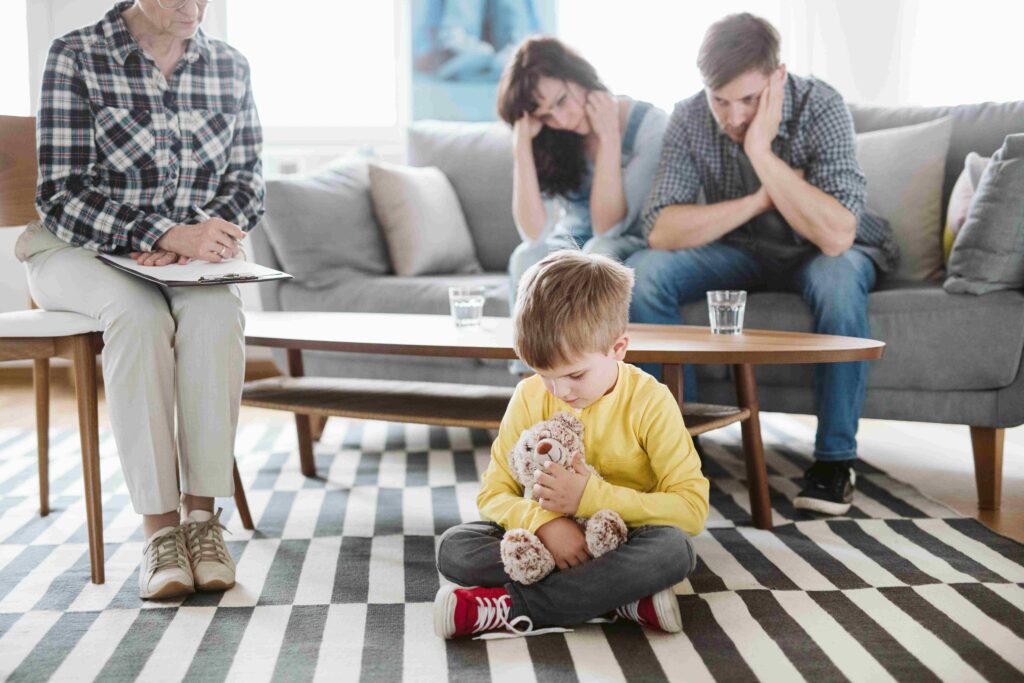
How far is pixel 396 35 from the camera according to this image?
3961 mm

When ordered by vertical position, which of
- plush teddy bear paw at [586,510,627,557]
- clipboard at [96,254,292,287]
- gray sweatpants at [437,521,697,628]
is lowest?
gray sweatpants at [437,521,697,628]

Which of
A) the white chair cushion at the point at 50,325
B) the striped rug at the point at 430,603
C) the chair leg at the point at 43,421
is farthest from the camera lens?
the chair leg at the point at 43,421

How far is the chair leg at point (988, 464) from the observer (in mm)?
2002

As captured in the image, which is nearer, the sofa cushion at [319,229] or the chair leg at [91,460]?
the chair leg at [91,460]

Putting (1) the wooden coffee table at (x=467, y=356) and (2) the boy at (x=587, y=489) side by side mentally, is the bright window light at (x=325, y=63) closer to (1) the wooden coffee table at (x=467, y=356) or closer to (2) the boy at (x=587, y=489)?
Answer: (1) the wooden coffee table at (x=467, y=356)

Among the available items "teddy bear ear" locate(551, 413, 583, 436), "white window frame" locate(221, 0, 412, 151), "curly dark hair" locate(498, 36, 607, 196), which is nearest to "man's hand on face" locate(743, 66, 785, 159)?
"curly dark hair" locate(498, 36, 607, 196)

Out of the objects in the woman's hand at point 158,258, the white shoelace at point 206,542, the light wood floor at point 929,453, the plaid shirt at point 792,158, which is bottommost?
the light wood floor at point 929,453

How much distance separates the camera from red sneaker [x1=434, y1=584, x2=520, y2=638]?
131 centimetres

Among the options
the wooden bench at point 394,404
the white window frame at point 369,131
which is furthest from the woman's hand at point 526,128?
the white window frame at point 369,131

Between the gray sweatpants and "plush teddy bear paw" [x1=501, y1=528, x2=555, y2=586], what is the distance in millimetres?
24

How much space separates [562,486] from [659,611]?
0.72 feet

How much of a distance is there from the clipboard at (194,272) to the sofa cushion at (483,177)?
1.58 metres

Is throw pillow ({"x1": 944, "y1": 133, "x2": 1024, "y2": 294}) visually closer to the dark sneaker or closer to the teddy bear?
the dark sneaker

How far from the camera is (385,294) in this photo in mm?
2842
